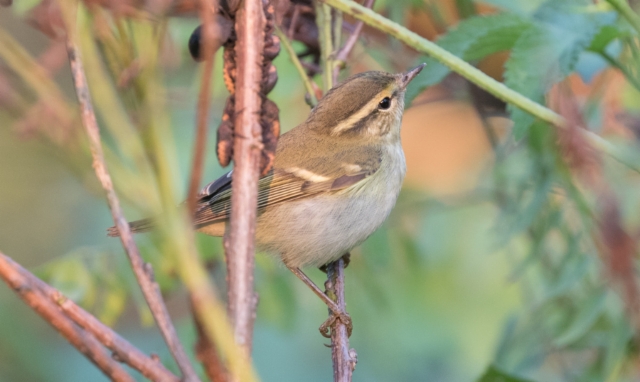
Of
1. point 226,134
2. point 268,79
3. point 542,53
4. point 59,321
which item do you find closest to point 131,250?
point 59,321

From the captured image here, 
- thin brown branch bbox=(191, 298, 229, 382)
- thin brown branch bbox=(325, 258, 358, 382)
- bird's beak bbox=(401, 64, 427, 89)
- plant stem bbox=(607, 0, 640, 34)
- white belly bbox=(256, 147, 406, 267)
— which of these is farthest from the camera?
white belly bbox=(256, 147, 406, 267)

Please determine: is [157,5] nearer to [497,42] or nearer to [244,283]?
[244,283]

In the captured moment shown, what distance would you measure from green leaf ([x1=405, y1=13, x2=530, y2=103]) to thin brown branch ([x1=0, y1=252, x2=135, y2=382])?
5.09 ft

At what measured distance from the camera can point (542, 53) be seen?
223 centimetres

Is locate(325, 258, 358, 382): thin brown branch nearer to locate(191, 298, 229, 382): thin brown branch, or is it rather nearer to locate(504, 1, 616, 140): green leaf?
locate(504, 1, 616, 140): green leaf

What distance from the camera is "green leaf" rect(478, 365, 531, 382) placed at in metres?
2.53

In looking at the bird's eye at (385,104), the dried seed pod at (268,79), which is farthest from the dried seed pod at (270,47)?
the bird's eye at (385,104)

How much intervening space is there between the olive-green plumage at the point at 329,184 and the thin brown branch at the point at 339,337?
0.07 metres

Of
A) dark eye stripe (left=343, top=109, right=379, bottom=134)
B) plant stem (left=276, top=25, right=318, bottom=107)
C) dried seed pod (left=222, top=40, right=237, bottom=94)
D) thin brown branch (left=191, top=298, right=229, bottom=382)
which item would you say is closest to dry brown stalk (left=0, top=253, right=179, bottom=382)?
thin brown branch (left=191, top=298, right=229, bottom=382)

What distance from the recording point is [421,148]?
18.5 feet

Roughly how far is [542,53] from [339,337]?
121 centimetres

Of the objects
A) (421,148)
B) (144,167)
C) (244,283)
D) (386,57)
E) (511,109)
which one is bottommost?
(244,283)

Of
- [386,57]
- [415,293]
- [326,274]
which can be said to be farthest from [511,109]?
[415,293]

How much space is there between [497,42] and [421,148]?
3.25 metres
